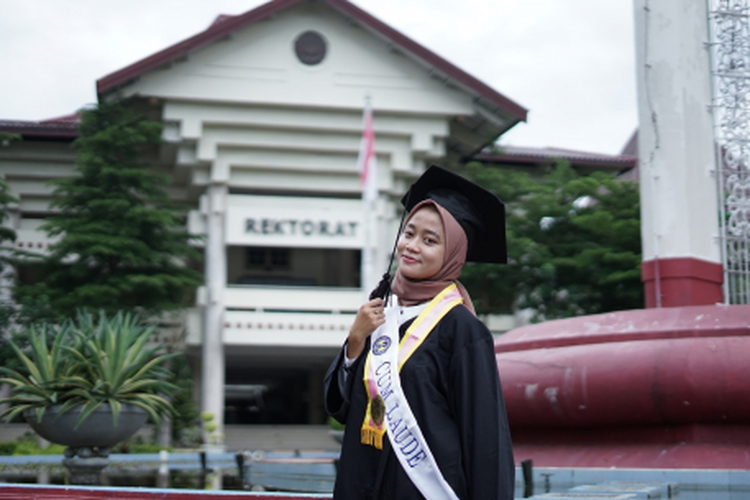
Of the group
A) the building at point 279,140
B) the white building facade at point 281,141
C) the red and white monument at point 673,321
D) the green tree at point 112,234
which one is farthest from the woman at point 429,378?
the white building facade at point 281,141

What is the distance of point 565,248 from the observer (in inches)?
826

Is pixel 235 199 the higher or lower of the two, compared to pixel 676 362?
higher

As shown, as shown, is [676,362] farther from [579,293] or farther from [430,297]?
[579,293]

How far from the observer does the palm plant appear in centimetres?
600

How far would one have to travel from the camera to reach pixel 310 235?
2214 cm

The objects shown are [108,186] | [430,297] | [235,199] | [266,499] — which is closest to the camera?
[430,297]

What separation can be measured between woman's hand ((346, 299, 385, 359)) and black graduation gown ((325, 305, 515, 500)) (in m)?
0.08

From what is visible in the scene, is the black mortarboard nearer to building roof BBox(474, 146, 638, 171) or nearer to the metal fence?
the metal fence

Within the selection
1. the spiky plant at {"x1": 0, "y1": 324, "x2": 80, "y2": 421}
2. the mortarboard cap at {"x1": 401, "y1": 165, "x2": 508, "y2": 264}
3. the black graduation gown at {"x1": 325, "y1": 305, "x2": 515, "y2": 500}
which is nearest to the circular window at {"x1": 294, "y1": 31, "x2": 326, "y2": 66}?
the spiky plant at {"x1": 0, "y1": 324, "x2": 80, "y2": 421}

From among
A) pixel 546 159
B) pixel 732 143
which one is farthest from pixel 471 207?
pixel 546 159

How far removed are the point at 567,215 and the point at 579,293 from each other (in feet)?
5.55

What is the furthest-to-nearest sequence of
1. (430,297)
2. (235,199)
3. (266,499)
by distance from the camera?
(235,199) → (266,499) → (430,297)

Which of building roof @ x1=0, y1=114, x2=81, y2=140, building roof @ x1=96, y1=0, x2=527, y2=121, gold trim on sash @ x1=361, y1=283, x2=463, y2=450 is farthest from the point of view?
building roof @ x1=0, y1=114, x2=81, y2=140

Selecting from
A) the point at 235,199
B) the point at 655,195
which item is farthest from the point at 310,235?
the point at 655,195
